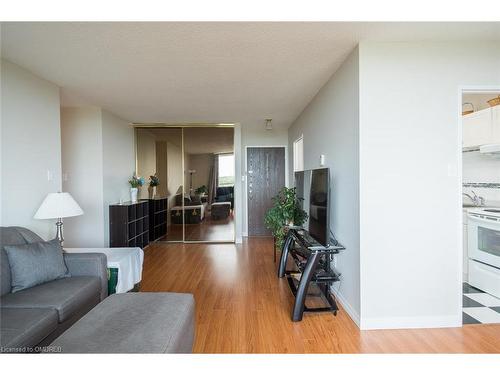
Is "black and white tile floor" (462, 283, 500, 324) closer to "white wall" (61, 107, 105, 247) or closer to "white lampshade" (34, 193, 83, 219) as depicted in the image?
"white lampshade" (34, 193, 83, 219)

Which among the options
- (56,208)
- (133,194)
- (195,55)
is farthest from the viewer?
(133,194)

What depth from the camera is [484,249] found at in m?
2.78

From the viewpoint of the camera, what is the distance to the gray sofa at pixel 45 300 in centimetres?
146

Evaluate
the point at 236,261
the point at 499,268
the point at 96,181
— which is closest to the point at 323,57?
the point at 499,268

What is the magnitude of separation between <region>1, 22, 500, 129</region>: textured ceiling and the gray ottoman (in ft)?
6.37

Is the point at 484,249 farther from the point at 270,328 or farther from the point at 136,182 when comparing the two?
the point at 136,182

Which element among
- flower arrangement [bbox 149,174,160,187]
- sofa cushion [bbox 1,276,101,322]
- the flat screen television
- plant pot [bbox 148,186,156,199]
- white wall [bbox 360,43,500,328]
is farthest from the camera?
plant pot [bbox 148,186,156,199]

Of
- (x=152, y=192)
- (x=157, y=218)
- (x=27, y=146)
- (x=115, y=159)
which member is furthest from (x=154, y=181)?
(x=27, y=146)

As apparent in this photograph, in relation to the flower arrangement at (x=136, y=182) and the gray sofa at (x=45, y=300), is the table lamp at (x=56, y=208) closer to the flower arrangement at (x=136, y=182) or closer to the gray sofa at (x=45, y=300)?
the gray sofa at (x=45, y=300)

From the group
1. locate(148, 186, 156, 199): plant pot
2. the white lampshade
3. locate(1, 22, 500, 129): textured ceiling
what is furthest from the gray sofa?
locate(148, 186, 156, 199): plant pot

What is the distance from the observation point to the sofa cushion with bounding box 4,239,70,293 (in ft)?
6.29

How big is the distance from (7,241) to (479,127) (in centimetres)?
506
